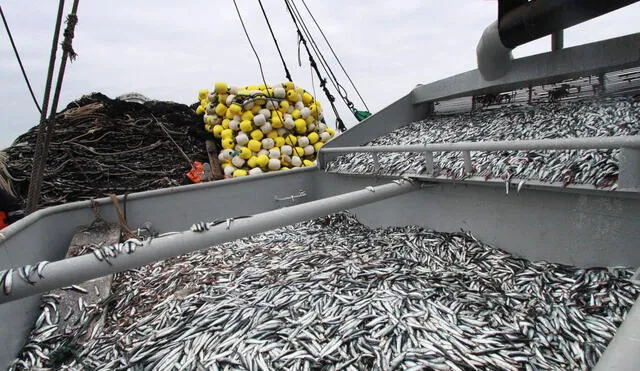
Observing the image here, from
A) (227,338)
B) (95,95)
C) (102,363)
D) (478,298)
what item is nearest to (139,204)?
(102,363)

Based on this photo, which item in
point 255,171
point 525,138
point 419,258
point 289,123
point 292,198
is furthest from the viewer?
point 289,123

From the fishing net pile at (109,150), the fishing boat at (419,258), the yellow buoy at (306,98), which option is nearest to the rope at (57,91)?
the fishing boat at (419,258)

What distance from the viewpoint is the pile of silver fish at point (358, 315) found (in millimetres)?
1794

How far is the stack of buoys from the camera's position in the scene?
19.7 feet

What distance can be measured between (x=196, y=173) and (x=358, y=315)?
455 centimetres

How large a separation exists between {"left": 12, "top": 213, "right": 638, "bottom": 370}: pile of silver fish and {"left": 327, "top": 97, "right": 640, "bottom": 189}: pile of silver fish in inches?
28.9

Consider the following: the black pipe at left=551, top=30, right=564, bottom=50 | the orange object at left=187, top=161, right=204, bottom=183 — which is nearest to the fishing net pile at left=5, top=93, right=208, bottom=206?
the orange object at left=187, top=161, right=204, bottom=183

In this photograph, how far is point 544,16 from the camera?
3162 mm

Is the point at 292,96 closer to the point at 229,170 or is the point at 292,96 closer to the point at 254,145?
the point at 254,145

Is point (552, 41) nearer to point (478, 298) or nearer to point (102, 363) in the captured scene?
point (478, 298)

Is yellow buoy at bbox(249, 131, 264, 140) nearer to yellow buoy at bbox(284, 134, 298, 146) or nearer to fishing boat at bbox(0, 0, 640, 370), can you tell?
yellow buoy at bbox(284, 134, 298, 146)

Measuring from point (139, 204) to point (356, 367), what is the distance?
3.26 meters

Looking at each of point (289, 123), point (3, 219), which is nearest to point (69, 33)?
point (3, 219)

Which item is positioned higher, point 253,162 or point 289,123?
point 289,123
